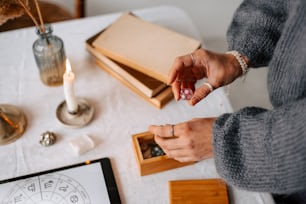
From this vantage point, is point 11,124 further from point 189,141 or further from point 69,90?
point 189,141

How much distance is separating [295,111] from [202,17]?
1473 mm

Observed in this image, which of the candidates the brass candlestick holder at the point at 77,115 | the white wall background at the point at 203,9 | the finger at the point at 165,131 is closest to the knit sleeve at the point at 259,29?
the finger at the point at 165,131

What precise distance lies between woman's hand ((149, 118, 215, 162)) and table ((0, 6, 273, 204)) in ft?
0.22

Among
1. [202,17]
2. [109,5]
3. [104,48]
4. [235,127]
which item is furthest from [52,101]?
[202,17]

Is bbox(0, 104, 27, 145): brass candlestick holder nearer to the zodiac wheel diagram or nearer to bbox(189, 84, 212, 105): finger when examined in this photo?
the zodiac wheel diagram

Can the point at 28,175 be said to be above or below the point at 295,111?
below

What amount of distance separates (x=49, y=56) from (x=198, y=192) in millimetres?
502

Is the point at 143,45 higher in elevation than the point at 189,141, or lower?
higher

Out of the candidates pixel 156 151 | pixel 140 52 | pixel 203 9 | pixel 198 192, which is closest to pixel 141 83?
pixel 140 52

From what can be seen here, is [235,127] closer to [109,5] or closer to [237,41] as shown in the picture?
[237,41]

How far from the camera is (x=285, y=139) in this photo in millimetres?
664

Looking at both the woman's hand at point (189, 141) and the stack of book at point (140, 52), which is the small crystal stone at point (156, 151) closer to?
the woman's hand at point (189, 141)

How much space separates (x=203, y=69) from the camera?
926 mm

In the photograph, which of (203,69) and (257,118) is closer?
(257,118)
